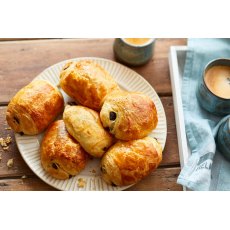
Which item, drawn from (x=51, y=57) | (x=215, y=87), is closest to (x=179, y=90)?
(x=215, y=87)

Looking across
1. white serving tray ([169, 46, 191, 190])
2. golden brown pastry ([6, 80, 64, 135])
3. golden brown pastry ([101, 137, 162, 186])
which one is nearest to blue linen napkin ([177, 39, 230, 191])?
white serving tray ([169, 46, 191, 190])

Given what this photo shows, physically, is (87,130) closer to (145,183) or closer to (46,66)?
(145,183)

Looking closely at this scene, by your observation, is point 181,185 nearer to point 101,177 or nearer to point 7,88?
point 101,177

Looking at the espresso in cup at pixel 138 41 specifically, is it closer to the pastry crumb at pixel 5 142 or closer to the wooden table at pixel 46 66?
the wooden table at pixel 46 66

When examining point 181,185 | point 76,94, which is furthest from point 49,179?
point 181,185

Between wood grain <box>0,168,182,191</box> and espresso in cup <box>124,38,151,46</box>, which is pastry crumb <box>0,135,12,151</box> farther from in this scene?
espresso in cup <box>124,38,151,46</box>

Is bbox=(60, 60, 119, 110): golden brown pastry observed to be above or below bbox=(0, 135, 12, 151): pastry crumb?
above
